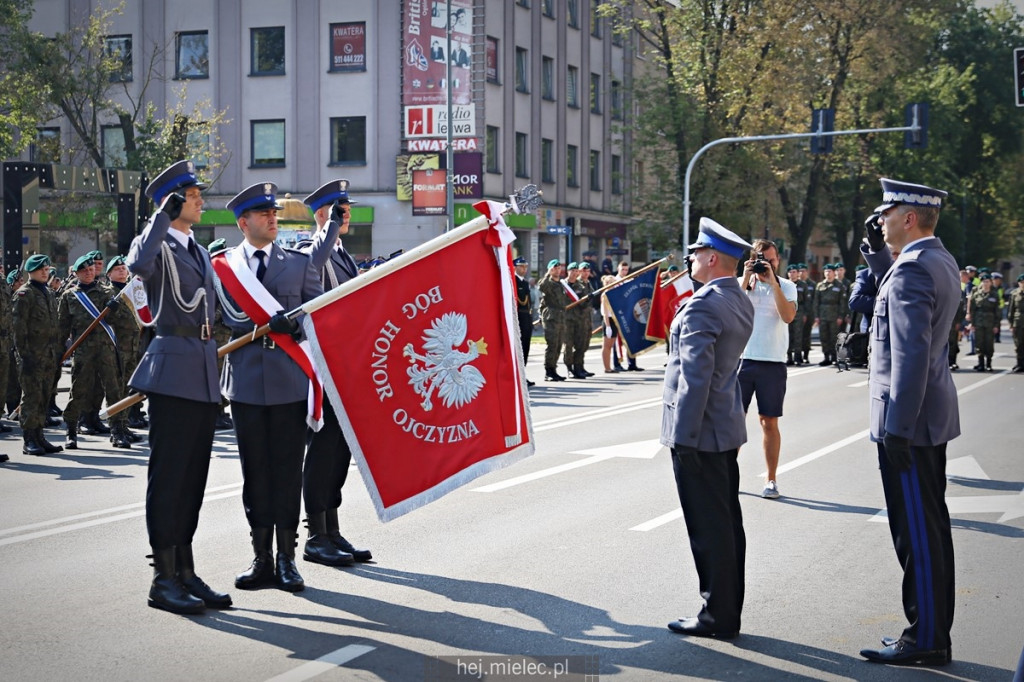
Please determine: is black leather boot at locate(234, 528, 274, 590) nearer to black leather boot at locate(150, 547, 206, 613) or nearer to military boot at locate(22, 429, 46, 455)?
black leather boot at locate(150, 547, 206, 613)

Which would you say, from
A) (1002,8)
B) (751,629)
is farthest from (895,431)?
(1002,8)

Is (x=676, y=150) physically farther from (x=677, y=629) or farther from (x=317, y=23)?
(x=677, y=629)

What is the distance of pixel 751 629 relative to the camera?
6137mm

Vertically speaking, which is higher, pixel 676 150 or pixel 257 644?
pixel 676 150

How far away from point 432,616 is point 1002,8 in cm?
6843

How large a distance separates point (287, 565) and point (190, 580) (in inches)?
21.6

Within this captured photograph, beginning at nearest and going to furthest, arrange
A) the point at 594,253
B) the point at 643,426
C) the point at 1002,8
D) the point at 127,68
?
the point at 643,426, the point at 127,68, the point at 594,253, the point at 1002,8

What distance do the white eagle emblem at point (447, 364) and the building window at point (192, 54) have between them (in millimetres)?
40128

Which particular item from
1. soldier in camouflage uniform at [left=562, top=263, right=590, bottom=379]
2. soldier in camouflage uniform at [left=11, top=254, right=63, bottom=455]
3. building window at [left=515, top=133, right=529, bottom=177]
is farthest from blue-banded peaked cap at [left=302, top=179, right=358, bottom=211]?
building window at [left=515, top=133, right=529, bottom=177]

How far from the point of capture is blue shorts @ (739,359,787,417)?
9.86m

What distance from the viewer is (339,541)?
25.1 ft

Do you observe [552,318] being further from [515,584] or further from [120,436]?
[515,584]

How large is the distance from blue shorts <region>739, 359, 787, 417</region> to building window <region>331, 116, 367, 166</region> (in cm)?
3462

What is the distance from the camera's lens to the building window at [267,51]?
144 feet
